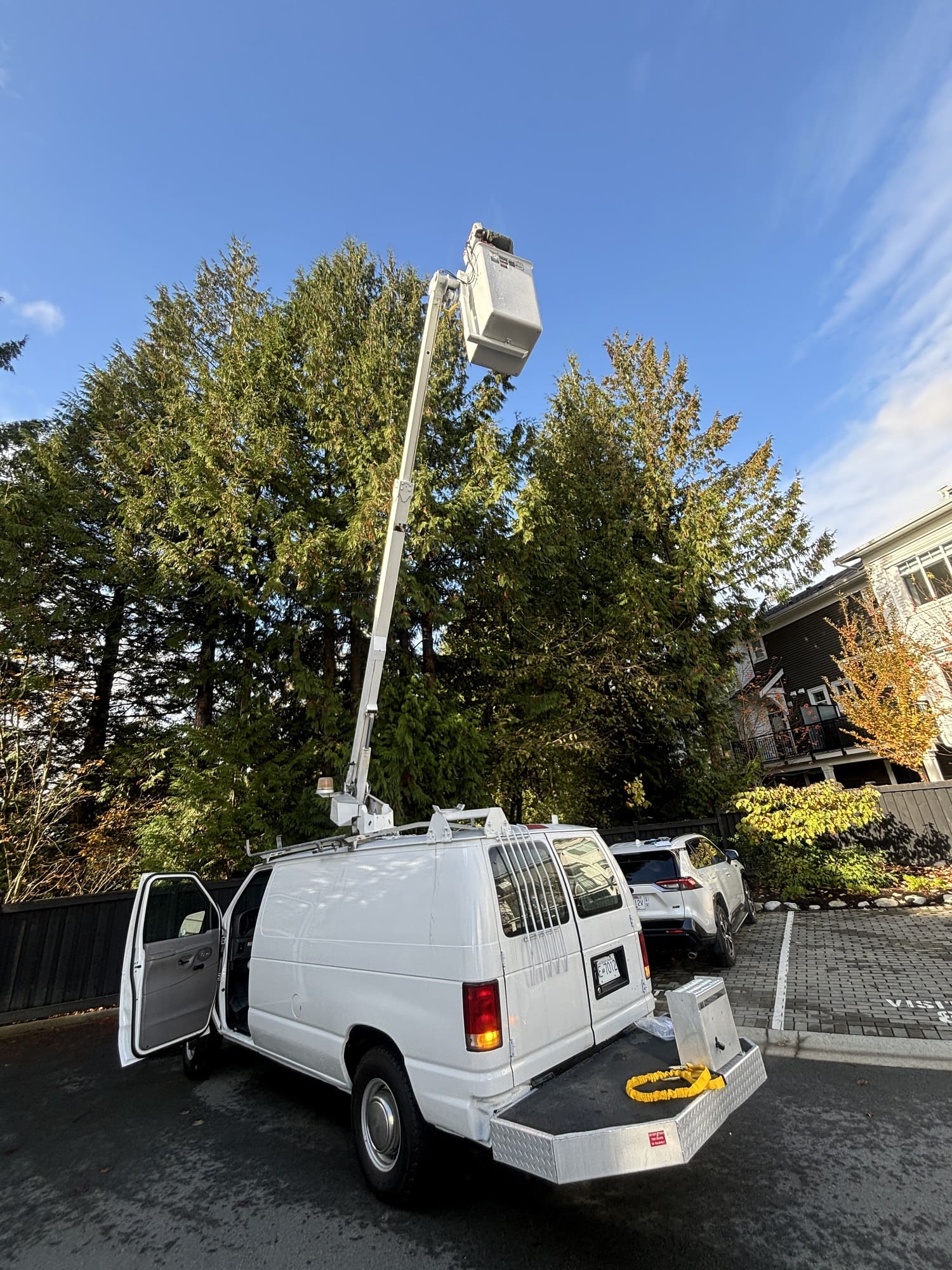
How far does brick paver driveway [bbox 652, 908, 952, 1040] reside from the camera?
5195 mm

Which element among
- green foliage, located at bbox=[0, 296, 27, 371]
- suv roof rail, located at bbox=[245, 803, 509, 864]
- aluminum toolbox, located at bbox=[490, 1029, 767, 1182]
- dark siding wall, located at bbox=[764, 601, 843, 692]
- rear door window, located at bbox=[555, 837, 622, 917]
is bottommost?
aluminum toolbox, located at bbox=[490, 1029, 767, 1182]

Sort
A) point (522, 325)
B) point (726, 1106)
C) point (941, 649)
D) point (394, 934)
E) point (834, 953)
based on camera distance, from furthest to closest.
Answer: point (941, 649) < point (834, 953) < point (522, 325) < point (394, 934) < point (726, 1106)

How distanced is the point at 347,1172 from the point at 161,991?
104 inches

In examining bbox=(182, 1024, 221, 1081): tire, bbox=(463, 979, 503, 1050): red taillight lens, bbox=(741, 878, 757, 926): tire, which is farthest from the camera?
bbox=(741, 878, 757, 926): tire

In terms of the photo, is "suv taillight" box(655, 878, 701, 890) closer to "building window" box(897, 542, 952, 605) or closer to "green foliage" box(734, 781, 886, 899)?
"green foliage" box(734, 781, 886, 899)

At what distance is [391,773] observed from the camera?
34.3 ft

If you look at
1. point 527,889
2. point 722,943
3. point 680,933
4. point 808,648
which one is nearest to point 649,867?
point 680,933

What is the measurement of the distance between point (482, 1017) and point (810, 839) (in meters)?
10.5

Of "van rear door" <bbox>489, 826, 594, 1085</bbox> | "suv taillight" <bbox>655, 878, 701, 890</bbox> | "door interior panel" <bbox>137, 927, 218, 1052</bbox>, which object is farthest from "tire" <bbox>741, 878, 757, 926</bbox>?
"door interior panel" <bbox>137, 927, 218, 1052</bbox>

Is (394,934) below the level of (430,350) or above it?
below

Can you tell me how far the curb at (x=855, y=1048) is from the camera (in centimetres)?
446

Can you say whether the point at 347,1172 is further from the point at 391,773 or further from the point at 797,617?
the point at 797,617

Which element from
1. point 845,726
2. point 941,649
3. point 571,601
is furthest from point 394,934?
point 845,726

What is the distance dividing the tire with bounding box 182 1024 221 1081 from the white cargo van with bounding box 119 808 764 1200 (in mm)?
922
